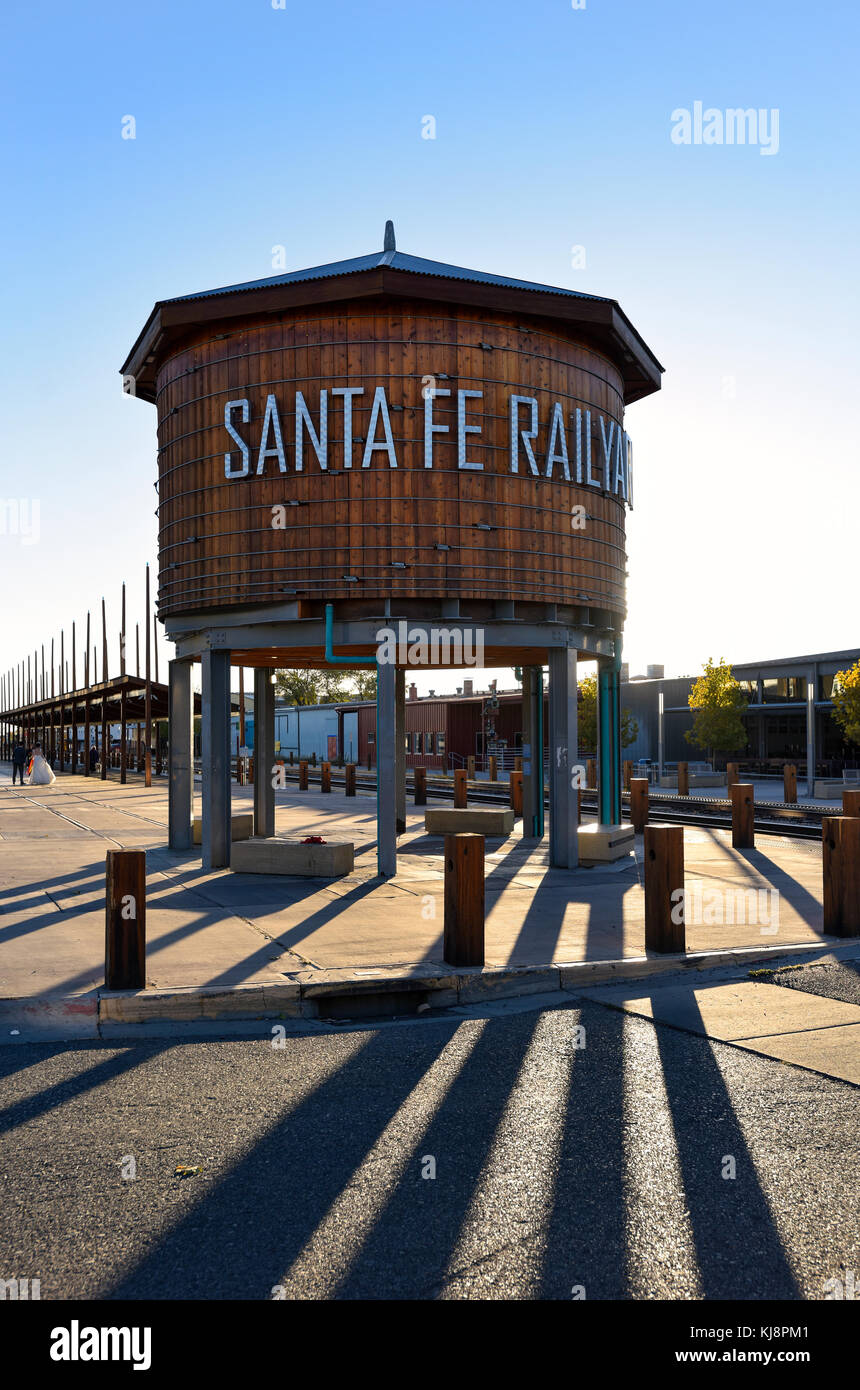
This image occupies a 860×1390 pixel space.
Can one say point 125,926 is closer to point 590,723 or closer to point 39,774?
point 39,774

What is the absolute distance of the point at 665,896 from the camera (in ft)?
29.7

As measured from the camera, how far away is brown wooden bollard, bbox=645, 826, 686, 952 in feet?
29.7

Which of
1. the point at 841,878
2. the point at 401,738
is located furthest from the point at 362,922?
the point at 401,738

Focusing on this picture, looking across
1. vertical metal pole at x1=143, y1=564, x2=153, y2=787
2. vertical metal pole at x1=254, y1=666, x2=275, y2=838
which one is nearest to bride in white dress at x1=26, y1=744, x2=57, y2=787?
vertical metal pole at x1=143, y1=564, x2=153, y2=787

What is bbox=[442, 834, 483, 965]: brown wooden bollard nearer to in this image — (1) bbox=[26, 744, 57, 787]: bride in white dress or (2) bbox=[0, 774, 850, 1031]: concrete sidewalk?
(2) bbox=[0, 774, 850, 1031]: concrete sidewalk

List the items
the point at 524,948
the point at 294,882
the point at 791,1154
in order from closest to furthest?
the point at 791,1154 < the point at 524,948 < the point at 294,882

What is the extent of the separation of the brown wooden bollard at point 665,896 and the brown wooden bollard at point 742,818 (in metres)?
8.72

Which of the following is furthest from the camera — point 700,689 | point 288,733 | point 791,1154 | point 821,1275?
point 288,733

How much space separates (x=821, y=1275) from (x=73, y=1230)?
9.51 feet

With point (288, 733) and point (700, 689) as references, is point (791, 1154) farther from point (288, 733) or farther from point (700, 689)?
point (288, 733)

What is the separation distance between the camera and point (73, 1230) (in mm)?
4207

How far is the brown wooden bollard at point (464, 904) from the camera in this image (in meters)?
8.48

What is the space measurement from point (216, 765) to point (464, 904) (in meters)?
7.38
